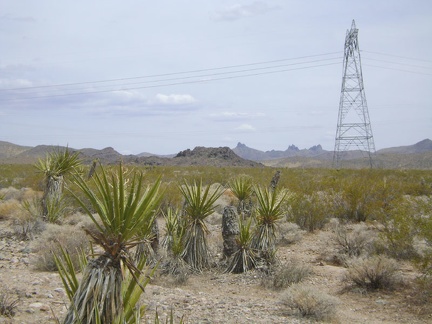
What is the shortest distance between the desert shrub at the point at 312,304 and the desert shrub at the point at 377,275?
1.85m

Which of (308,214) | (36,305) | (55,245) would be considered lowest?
(36,305)

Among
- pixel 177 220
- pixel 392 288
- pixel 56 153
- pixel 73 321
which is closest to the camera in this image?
pixel 73 321

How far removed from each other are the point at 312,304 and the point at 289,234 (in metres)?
6.17

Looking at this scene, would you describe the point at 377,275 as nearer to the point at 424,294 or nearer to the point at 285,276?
the point at 424,294

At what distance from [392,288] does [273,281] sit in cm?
247

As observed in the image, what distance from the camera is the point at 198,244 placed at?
1038 centimetres

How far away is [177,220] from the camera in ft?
34.7

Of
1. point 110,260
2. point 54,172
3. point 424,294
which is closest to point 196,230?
point 424,294

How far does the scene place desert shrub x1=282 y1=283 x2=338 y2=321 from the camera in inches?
285

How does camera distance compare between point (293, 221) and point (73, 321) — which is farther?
point (293, 221)

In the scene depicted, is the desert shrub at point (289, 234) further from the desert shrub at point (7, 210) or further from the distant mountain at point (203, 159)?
the distant mountain at point (203, 159)

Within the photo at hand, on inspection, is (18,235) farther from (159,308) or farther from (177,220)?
(159,308)

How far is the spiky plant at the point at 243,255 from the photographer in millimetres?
10266

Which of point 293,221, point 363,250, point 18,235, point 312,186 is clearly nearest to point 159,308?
point 363,250
